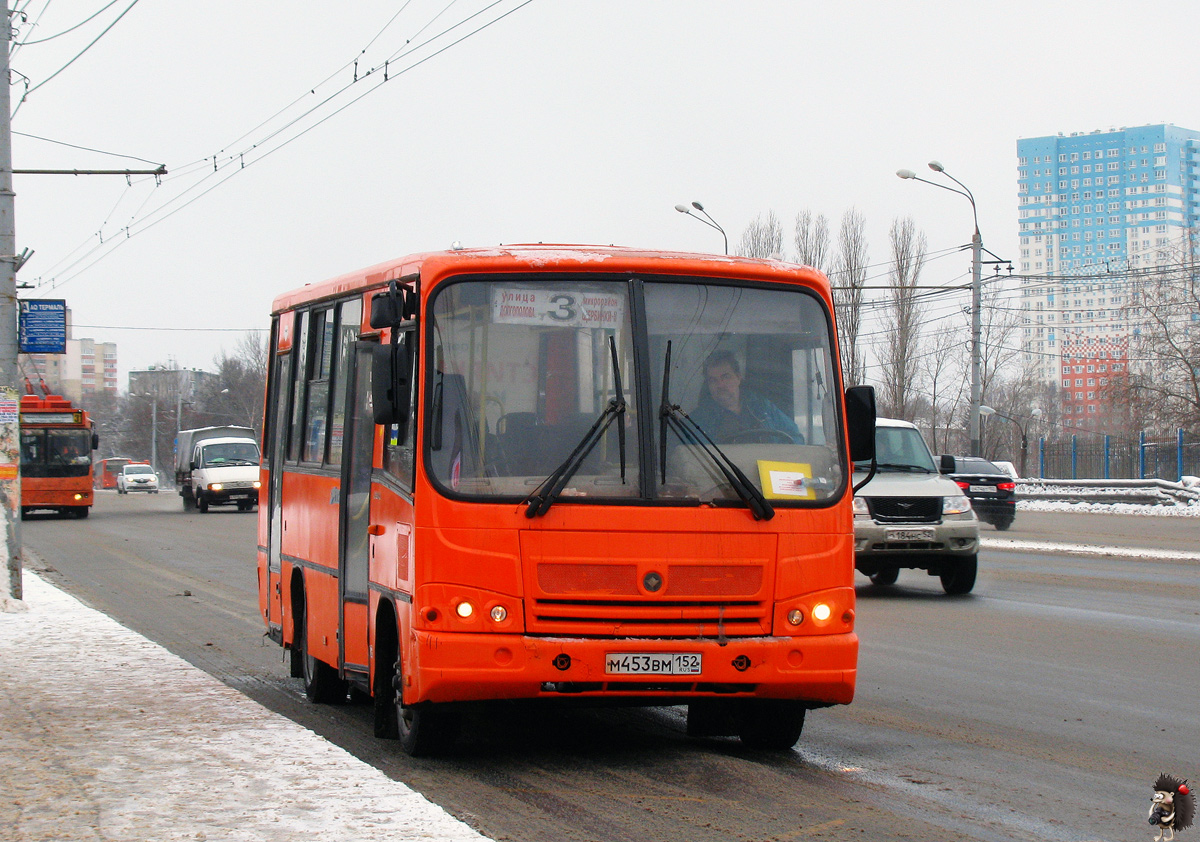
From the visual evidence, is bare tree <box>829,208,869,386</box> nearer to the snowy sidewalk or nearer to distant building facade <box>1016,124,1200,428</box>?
the snowy sidewalk

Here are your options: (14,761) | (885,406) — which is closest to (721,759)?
(14,761)

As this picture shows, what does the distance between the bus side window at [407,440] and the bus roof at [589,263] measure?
336 millimetres

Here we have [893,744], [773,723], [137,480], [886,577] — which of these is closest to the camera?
[773,723]

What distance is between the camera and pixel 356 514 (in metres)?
7.70

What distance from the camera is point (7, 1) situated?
1550 cm

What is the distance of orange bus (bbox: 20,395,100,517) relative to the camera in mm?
41688

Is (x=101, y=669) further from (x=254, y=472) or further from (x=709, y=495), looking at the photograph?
(x=254, y=472)

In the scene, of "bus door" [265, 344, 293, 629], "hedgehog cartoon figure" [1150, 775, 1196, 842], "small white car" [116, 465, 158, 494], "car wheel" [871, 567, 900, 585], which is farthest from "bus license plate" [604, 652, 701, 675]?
"small white car" [116, 465, 158, 494]

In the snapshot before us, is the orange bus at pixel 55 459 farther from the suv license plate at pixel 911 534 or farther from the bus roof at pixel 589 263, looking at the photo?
the bus roof at pixel 589 263

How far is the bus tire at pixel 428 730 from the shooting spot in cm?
676

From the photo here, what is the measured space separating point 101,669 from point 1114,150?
571ft

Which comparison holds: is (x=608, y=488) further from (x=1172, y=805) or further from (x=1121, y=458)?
(x=1121, y=458)

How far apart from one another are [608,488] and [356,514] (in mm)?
1815

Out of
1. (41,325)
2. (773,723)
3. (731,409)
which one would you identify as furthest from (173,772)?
(41,325)
